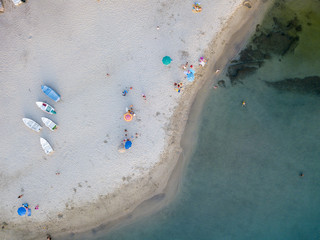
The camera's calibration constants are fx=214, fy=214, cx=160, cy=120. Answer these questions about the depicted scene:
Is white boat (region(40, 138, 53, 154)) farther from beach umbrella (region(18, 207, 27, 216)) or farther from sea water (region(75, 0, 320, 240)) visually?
sea water (region(75, 0, 320, 240))

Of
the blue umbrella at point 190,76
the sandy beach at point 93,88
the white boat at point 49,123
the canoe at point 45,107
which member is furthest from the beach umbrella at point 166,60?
the white boat at point 49,123

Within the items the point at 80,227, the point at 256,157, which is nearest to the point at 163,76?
the point at 256,157

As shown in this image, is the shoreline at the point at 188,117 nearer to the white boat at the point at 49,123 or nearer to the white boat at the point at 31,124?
the white boat at the point at 49,123

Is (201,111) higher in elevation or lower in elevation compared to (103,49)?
lower

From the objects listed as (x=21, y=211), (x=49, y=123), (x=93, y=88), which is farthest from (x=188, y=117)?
(x=21, y=211)

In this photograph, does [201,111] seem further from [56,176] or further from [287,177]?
[56,176]

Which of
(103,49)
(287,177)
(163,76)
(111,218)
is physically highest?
(103,49)
